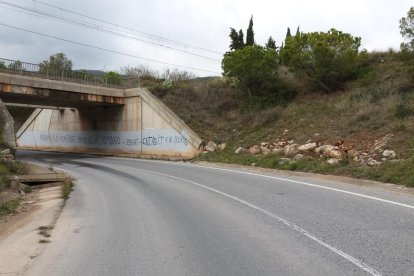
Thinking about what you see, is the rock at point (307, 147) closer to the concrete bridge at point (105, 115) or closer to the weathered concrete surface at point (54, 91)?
the concrete bridge at point (105, 115)

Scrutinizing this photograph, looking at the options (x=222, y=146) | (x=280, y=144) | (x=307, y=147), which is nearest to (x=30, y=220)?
(x=307, y=147)

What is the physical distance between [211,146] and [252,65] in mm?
7030

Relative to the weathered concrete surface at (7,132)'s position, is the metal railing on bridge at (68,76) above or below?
above

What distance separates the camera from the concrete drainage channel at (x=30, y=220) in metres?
6.97

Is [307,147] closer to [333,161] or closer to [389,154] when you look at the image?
[333,161]

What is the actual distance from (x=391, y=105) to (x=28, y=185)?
672 inches

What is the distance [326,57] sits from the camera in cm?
2936

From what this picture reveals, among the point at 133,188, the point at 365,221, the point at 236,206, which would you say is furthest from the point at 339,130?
the point at 365,221

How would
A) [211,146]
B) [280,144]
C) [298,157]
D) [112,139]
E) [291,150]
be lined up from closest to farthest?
[298,157]
[291,150]
[280,144]
[211,146]
[112,139]

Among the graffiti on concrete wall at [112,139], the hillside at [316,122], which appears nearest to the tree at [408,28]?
the hillside at [316,122]

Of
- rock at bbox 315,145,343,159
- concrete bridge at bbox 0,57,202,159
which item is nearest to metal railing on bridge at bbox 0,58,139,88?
concrete bridge at bbox 0,57,202,159

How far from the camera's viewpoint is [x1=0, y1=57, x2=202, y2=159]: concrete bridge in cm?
3188

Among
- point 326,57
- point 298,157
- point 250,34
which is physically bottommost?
point 298,157

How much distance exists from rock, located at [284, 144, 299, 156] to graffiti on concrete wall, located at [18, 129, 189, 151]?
10078mm
